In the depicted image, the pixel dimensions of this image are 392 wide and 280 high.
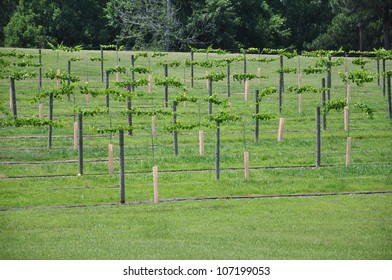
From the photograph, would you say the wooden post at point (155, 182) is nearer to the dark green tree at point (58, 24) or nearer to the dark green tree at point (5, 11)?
the dark green tree at point (58, 24)

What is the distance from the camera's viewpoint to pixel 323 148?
37906 millimetres

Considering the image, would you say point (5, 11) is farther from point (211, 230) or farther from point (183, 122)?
point (211, 230)

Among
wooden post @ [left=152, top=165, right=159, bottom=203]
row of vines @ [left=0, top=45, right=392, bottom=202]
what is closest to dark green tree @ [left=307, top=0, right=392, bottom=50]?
row of vines @ [left=0, top=45, right=392, bottom=202]

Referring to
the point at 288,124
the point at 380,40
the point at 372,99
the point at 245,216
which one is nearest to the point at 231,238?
the point at 245,216

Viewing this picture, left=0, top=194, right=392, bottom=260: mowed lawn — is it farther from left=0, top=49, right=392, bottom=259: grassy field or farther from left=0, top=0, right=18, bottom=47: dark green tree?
left=0, top=0, right=18, bottom=47: dark green tree

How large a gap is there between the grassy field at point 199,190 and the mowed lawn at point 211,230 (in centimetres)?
3

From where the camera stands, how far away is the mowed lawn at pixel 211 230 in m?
21.1

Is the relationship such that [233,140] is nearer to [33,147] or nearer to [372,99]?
[33,147]

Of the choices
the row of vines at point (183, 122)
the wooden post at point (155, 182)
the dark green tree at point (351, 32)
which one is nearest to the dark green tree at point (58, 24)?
the dark green tree at point (351, 32)

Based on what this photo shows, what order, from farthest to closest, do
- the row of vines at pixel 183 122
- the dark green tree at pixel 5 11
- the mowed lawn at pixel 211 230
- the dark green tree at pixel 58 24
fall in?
1. the dark green tree at pixel 58 24
2. the dark green tree at pixel 5 11
3. the row of vines at pixel 183 122
4. the mowed lawn at pixel 211 230

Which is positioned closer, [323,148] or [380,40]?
[323,148]

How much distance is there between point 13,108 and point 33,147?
186 inches

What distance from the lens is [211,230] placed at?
79.9 feet

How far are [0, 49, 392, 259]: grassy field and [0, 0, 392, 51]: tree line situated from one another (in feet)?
111
